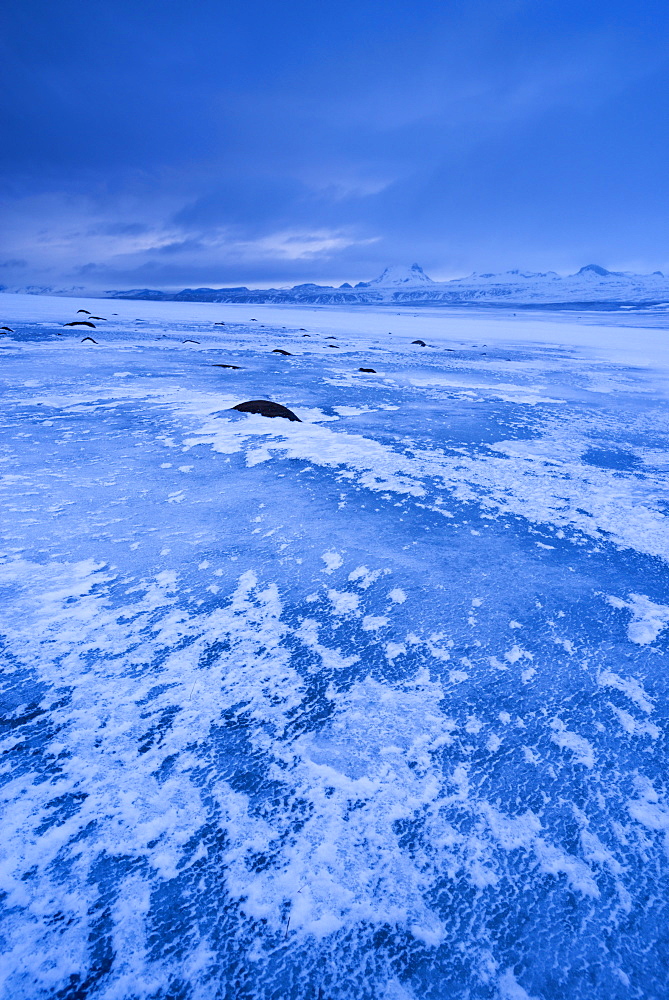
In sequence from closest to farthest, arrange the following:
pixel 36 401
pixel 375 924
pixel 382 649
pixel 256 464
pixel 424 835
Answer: pixel 375 924
pixel 424 835
pixel 382 649
pixel 256 464
pixel 36 401

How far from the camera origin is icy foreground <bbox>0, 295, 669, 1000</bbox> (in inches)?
40.3

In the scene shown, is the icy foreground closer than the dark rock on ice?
Yes

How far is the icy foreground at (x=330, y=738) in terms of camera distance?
3.36 feet

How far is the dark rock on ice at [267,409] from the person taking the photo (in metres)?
5.44

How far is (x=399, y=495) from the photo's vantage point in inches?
134

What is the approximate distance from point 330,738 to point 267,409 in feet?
14.6

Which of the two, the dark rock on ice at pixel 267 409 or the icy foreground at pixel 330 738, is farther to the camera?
the dark rock on ice at pixel 267 409

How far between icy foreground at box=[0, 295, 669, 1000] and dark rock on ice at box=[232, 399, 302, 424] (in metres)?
1.94

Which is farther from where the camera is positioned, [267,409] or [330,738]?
[267,409]

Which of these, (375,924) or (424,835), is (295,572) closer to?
(424,835)

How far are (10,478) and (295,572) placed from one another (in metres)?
2.30

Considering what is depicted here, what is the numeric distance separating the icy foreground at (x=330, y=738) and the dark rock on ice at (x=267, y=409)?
6.35 ft

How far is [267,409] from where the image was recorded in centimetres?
552

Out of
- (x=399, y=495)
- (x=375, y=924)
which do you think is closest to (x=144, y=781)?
(x=375, y=924)
